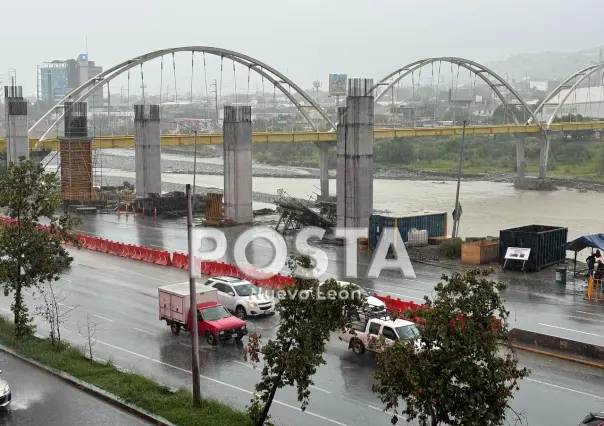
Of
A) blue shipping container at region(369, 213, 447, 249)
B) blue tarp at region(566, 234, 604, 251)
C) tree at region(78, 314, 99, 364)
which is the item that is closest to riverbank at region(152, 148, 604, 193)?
blue shipping container at region(369, 213, 447, 249)

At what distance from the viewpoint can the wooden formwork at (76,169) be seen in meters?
53.7

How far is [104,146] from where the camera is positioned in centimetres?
5809

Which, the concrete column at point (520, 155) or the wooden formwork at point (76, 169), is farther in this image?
the concrete column at point (520, 155)

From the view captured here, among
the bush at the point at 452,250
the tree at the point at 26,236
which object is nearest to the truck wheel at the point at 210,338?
the tree at the point at 26,236

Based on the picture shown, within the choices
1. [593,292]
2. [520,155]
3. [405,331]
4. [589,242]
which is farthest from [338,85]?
[405,331]

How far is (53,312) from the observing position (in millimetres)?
21500

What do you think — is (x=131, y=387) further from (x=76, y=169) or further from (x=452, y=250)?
(x=76, y=169)

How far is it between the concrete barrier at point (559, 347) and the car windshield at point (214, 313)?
752 centimetres

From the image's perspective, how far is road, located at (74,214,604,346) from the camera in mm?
22438

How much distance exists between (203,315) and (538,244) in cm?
1492

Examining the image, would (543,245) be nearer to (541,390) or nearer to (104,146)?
(541,390)

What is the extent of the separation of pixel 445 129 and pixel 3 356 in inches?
2399

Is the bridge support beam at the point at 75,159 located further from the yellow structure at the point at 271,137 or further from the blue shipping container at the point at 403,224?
the blue shipping container at the point at 403,224

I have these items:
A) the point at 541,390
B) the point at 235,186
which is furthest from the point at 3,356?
the point at 235,186
